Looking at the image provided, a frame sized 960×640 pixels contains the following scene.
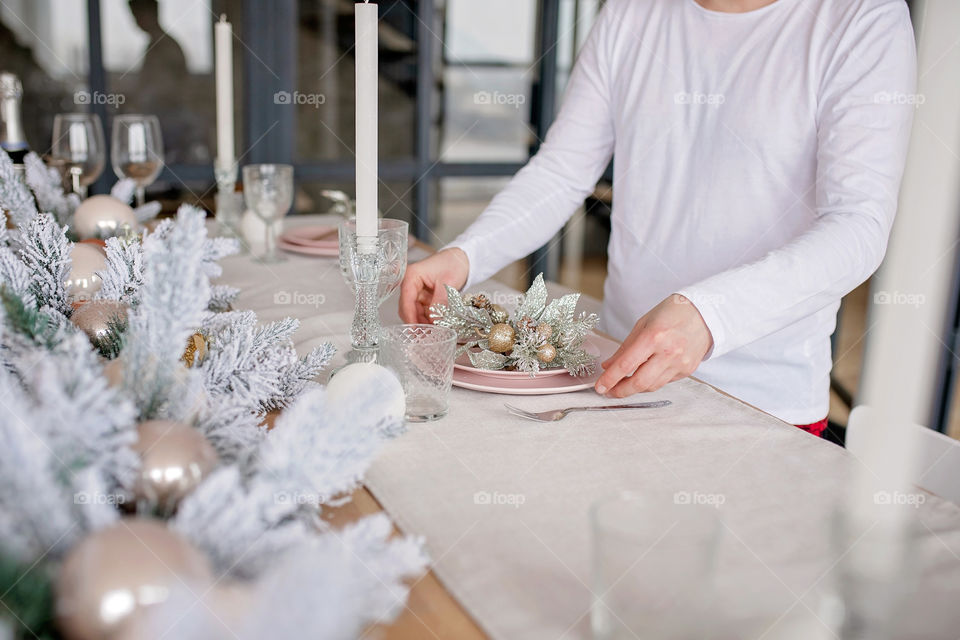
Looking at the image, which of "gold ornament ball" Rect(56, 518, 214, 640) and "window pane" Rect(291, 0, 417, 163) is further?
"window pane" Rect(291, 0, 417, 163)

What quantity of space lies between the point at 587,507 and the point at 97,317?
0.50 metres

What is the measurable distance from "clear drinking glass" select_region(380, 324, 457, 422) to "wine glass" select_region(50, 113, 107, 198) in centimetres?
104

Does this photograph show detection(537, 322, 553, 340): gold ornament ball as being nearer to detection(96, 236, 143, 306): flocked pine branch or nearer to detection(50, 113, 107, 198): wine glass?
detection(96, 236, 143, 306): flocked pine branch

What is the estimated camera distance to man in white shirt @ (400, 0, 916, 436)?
102 centimetres

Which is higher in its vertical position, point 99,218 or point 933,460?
point 99,218

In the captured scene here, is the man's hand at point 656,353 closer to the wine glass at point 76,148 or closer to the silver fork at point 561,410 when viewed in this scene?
the silver fork at point 561,410

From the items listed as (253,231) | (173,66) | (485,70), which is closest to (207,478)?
(253,231)

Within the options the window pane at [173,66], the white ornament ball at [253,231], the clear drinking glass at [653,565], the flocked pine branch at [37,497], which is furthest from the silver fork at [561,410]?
the window pane at [173,66]

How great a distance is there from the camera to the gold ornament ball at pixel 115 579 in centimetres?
39

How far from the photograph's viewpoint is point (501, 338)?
0.98 m

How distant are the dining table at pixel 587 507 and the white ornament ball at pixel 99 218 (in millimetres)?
686

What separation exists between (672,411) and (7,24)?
11.9 ft

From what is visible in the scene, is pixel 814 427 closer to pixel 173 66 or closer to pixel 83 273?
pixel 83 273

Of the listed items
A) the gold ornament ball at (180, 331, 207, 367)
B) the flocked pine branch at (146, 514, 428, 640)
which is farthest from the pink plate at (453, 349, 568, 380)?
the flocked pine branch at (146, 514, 428, 640)
